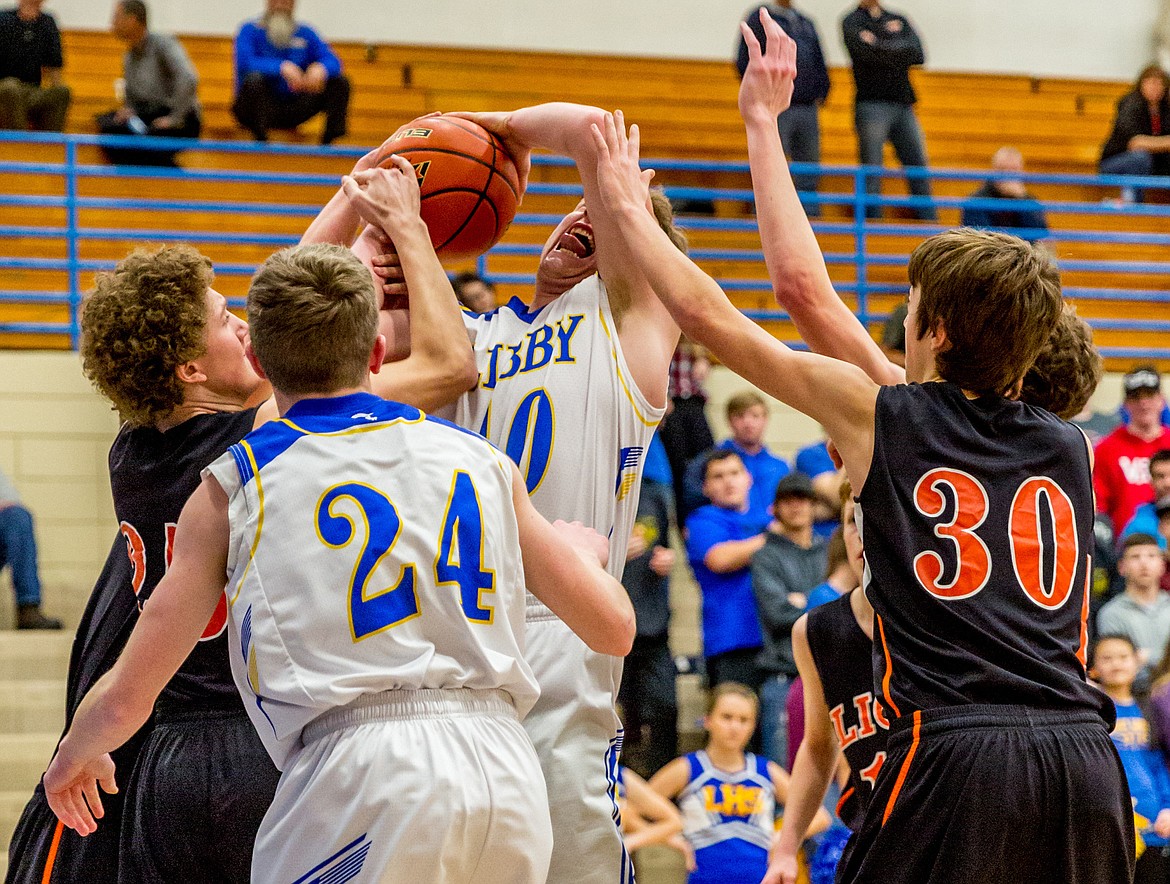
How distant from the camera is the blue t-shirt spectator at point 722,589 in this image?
805 centimetres

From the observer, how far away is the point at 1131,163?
13211mm

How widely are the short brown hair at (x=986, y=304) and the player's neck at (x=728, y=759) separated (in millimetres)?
4314

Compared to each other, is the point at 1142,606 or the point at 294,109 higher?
the point at 294,109

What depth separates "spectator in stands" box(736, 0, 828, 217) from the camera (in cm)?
1162

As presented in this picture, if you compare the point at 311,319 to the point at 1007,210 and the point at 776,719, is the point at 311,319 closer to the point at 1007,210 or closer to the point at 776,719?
the point at 776,719

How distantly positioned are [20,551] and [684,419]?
4020 millimetres

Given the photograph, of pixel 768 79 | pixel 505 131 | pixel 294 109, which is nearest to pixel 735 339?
pixel 768 79

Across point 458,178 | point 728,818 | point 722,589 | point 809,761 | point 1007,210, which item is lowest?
point 728,818

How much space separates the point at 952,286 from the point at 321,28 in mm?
11525

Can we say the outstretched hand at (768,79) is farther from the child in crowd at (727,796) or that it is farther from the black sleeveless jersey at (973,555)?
the child in crowd at (727,796)

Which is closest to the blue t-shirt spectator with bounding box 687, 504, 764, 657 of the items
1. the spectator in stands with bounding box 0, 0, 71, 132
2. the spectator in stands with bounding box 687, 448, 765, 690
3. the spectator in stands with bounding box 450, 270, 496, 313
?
the spectator in stands with bounding box 687, 448, 765, 690

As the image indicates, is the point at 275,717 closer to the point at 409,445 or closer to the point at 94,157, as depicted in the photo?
the point at 409,445

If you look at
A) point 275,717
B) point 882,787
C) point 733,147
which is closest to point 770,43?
point 882,787

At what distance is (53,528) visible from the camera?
9.52 metres
